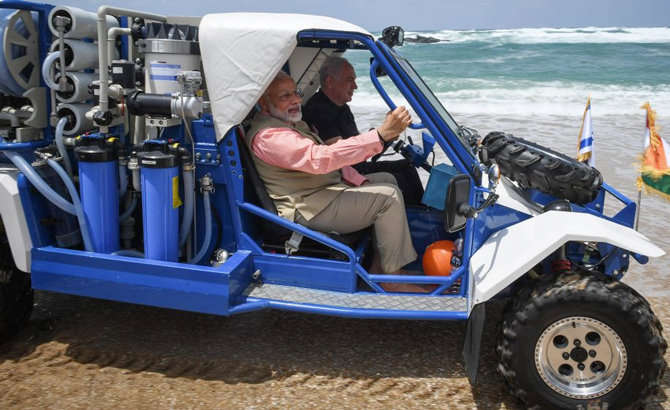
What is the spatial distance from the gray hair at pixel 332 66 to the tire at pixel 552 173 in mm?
1474

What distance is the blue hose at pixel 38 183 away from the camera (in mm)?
3479

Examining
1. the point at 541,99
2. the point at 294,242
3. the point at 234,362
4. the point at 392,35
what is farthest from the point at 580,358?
the point at 541,99

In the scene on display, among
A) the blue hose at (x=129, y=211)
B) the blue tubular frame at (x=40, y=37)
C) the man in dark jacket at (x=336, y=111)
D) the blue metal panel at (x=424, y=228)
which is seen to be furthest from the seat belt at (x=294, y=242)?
the blue tubular frame at (x=40, y=37)

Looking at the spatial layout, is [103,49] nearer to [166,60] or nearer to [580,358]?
[166,60]

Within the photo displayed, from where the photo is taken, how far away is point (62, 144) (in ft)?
12.0

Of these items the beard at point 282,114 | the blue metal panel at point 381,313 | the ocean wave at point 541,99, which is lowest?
the ocean wave at point 541,99

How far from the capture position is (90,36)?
12.2 ft

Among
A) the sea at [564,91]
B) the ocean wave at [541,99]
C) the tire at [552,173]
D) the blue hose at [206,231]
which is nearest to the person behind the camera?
the tire at [552,173]

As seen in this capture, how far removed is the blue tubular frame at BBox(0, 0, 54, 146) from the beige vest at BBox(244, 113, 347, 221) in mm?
1309

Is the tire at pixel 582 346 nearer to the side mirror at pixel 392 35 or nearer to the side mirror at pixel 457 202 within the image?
the side mirror at pixel 457 202

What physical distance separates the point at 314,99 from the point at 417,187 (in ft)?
3.42

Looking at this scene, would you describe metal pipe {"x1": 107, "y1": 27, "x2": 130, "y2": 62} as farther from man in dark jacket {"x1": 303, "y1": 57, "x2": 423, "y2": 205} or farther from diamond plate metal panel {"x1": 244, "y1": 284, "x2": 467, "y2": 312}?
diamond plate metal panel {"x1": 244, "y1": 284, "x2": 467, "y2": 312}

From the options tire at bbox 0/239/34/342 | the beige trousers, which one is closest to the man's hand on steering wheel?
the beige trousers

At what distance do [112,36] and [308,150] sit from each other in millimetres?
1390
